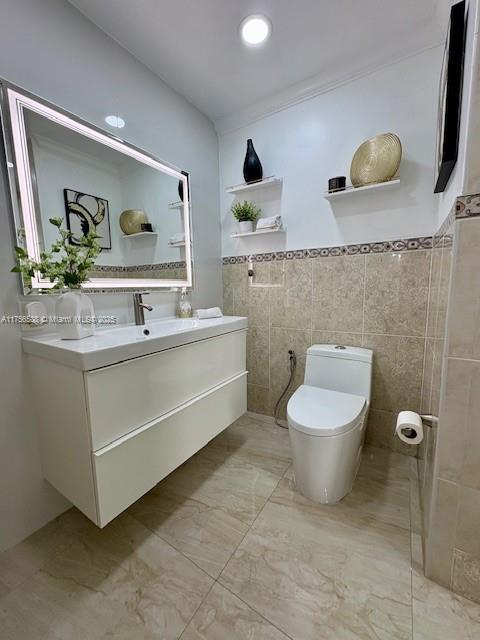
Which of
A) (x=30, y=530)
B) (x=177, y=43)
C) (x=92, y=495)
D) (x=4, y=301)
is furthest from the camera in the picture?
(x=177, y=43)

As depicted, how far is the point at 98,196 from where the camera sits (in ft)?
4.64

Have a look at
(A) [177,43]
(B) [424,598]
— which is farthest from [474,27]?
(B) [424,598]

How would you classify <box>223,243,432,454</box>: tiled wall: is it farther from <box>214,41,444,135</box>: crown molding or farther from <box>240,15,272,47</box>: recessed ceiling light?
<box>240,15,272,47</box>: recessed ceiling light

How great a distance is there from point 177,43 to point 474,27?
1.37 m

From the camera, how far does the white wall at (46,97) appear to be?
3.57ft

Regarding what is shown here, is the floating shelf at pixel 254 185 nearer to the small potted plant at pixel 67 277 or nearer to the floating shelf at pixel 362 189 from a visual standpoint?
the floating shelf at pixel 362 189

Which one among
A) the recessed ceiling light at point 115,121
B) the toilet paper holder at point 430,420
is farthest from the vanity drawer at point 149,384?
the recessed ceiling light at point 115,121

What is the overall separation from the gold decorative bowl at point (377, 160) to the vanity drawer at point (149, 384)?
122cm

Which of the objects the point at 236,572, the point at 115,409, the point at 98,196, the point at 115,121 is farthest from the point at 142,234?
the point at 236,572

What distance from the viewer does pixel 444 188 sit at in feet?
4.00

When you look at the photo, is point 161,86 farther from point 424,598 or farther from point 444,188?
point 424,598

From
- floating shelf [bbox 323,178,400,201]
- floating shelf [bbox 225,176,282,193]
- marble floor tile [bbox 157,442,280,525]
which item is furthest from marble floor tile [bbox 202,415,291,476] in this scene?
floating shelf [bbox 225,176,282,193]

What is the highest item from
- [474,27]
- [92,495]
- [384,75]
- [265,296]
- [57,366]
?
[384,75]

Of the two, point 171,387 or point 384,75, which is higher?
point 384,75
